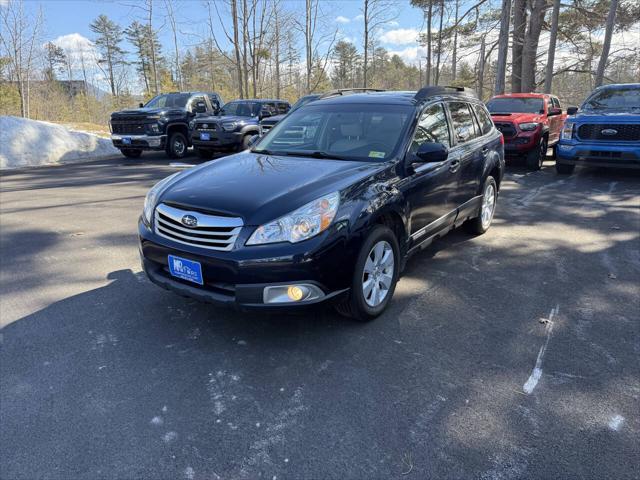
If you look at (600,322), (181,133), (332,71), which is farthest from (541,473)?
(332,71)

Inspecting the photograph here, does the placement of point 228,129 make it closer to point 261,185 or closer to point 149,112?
point 149,112

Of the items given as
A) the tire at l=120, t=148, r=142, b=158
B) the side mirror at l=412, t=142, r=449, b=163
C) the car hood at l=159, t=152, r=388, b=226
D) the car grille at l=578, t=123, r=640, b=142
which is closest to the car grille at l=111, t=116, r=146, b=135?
the tire at l=120, t=148, r=142, b=158

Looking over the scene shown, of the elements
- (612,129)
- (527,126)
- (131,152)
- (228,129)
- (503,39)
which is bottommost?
(131,152)

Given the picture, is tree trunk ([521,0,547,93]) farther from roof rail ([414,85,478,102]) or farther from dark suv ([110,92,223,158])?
roof rail ([414,85,478,102])

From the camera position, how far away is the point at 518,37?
2150cm

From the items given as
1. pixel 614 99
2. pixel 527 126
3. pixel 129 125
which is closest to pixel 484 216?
pixel 527 126

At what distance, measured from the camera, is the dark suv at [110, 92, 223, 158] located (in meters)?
14.3

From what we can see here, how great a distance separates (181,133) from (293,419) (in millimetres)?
14005

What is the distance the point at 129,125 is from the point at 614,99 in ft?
43.5

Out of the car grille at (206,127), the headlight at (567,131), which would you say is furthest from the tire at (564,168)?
the car grille at (206,127)

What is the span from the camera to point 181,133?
15.1 m

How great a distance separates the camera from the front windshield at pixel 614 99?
10148 mm

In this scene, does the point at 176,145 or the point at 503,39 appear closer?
the point at 176,145

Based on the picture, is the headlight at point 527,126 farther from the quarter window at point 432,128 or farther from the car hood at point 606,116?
the quarter window at point 432,128
